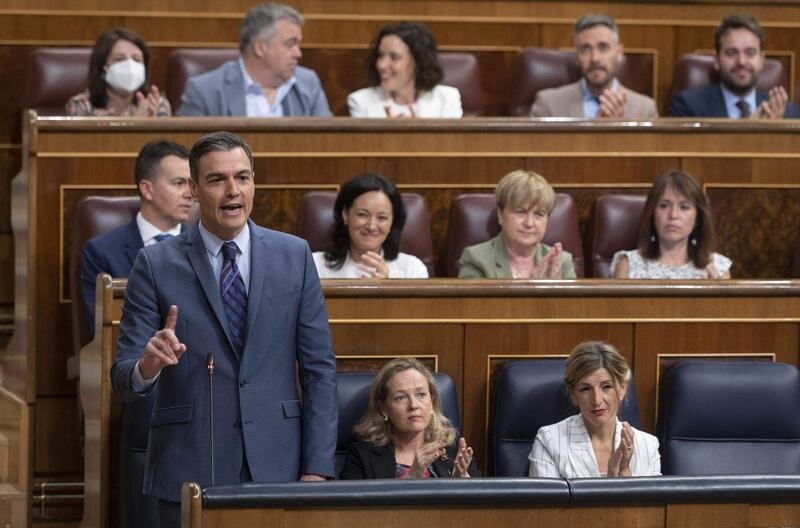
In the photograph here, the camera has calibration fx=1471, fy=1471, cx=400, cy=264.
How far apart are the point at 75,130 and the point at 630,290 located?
70 cm

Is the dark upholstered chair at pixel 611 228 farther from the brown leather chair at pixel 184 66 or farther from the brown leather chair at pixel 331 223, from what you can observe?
the brown leather chair at pixel 184 66

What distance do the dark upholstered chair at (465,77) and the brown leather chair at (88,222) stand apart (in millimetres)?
669

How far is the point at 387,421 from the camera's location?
132 centimetres

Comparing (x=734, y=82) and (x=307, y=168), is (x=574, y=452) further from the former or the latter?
(x=734, y=82)

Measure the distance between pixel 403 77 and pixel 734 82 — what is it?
19.5 inches

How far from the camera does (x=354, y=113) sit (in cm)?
206

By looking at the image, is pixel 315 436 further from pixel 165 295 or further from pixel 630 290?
pixel 630 290

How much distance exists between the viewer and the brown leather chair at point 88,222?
5.32ft

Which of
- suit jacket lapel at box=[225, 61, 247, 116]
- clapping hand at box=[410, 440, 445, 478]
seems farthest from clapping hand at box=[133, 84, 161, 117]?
clapping hand at box=[410, 440, 445, 478]

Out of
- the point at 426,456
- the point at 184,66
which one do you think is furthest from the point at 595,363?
the point at 184,66

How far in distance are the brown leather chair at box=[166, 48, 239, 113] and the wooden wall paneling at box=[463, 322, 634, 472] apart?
0.84 metres

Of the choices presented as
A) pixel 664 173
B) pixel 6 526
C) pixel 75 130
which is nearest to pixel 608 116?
pixel 664 173

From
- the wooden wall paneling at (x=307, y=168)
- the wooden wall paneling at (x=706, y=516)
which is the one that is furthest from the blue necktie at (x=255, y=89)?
the wooden wall paneling at (x=706, y=516)

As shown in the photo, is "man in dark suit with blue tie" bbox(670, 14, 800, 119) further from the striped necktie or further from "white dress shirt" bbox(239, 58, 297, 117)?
"white dress shirt" bbox(239, 58, 297, 117)
